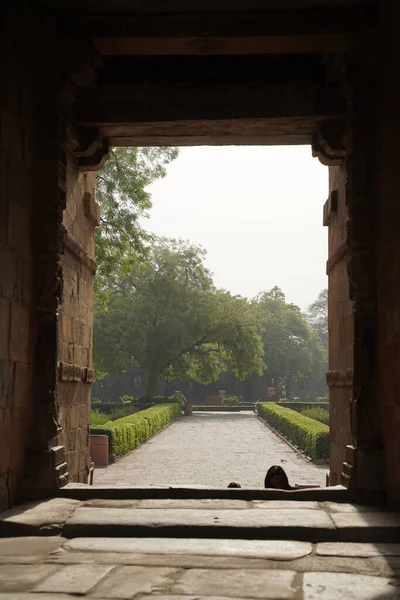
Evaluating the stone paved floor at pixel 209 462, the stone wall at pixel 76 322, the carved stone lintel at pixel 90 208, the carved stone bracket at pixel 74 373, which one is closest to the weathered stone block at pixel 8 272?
the stone wall at pixel 76 322

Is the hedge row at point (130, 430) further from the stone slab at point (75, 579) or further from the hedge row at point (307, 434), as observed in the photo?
the stone slab at point (75, 579)

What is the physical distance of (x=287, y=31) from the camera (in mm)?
5484

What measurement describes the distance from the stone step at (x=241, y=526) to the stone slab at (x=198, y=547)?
117mm

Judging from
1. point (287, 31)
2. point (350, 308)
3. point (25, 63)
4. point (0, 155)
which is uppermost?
point (287, 31)

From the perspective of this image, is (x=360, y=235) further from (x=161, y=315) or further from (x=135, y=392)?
(x=135, y=392)

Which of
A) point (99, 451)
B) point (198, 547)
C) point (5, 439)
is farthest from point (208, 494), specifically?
point (99, 451)

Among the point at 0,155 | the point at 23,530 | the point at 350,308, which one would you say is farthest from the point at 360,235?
the point at 23,530

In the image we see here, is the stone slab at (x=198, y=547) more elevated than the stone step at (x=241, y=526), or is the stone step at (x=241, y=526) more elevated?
the stone step at (x=241, y=526)

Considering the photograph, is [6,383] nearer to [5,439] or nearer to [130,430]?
[5,439]

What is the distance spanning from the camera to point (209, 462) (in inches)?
569

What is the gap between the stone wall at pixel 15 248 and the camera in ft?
15.7

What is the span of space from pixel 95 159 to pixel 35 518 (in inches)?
143

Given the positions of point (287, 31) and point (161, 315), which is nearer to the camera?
point (287, 31)

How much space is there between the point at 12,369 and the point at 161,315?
29448 millimetres
